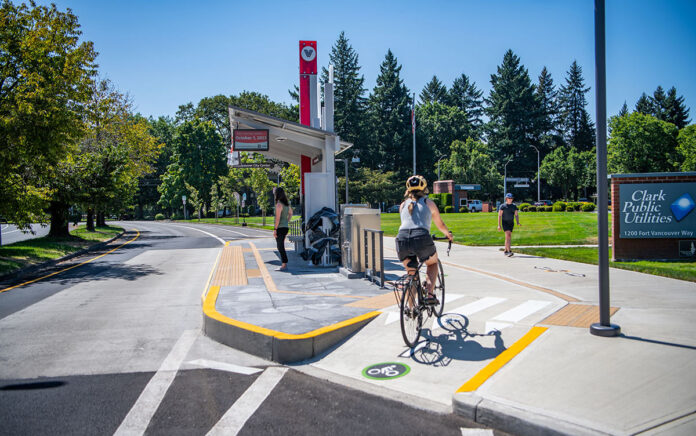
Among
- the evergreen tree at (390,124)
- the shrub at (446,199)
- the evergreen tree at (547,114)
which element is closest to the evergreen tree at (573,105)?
the evergreen tree at (547,114)

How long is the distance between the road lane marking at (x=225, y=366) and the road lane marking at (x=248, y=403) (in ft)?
0.57

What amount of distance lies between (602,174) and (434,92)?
9897 cm

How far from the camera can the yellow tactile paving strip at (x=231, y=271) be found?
31.6 feet

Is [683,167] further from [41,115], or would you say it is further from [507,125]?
[41,115]

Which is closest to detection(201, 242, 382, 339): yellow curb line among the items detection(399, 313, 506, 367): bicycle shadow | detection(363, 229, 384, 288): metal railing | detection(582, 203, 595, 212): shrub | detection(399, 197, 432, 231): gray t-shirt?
detection(399, 313, 506, 367): bicycle shadow

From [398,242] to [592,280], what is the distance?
17.6 feet

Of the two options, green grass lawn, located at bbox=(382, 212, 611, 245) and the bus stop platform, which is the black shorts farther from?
green grass lawn, located at bbox=(382, 212, 611, 245)

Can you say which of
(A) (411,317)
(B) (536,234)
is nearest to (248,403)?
(A) (411,317)

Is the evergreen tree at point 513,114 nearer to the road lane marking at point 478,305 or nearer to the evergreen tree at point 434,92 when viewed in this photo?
the evergreen tree at point 434,92

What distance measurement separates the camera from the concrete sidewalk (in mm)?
3475

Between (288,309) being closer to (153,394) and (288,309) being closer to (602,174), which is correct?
(153,394)

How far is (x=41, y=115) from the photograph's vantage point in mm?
13703

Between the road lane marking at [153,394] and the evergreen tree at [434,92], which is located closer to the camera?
the road lane marking at [153,394]

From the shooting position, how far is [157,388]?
176 inches
